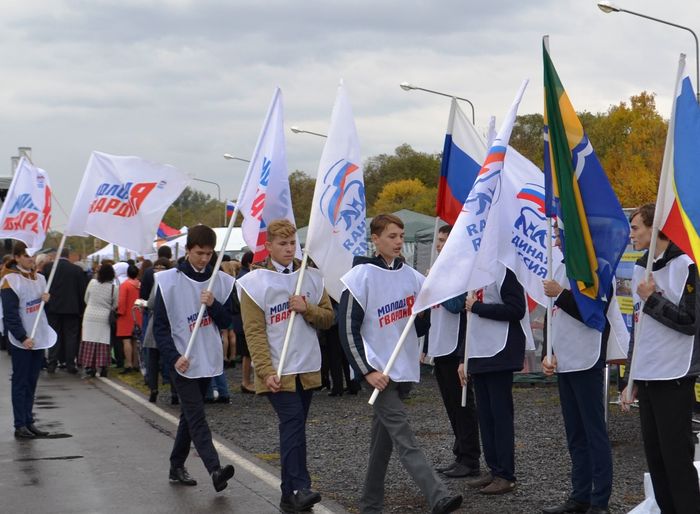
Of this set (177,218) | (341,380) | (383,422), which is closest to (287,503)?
(383,422)

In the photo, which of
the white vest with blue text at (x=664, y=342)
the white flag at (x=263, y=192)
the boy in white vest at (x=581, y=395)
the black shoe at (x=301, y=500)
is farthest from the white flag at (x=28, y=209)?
the white vest with blue text at (x=664, y=342)

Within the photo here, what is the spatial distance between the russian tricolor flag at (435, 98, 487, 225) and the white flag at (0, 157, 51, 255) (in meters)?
5.89

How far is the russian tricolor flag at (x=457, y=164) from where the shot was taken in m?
8.72

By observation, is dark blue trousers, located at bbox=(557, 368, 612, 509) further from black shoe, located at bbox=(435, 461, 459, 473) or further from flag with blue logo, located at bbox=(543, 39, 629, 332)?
black shoe, located at bbox=(435, 461, 459, 473)

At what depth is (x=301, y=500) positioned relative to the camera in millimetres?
6957

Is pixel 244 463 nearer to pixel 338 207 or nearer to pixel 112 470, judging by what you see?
pixel 112 470

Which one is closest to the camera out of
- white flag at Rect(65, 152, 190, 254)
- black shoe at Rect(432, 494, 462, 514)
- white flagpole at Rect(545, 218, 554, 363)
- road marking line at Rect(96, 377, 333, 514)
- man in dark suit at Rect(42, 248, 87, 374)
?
black shoe at Rect(432, 494, 462, 514)

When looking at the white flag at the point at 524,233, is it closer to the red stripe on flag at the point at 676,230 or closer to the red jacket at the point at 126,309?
the red stripe on flag at the point at 676,230

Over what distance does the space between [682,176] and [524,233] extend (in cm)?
231

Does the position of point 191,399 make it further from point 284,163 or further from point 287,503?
point 284,163

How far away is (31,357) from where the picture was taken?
11.0 meters

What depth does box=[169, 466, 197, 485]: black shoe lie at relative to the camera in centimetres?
829

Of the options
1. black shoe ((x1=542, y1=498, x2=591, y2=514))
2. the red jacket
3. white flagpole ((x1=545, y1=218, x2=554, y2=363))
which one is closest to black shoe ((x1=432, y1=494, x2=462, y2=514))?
black shoe ((x1=542, y1=498, x2=591, y2=514))

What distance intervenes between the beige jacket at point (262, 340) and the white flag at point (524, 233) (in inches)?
55.5
